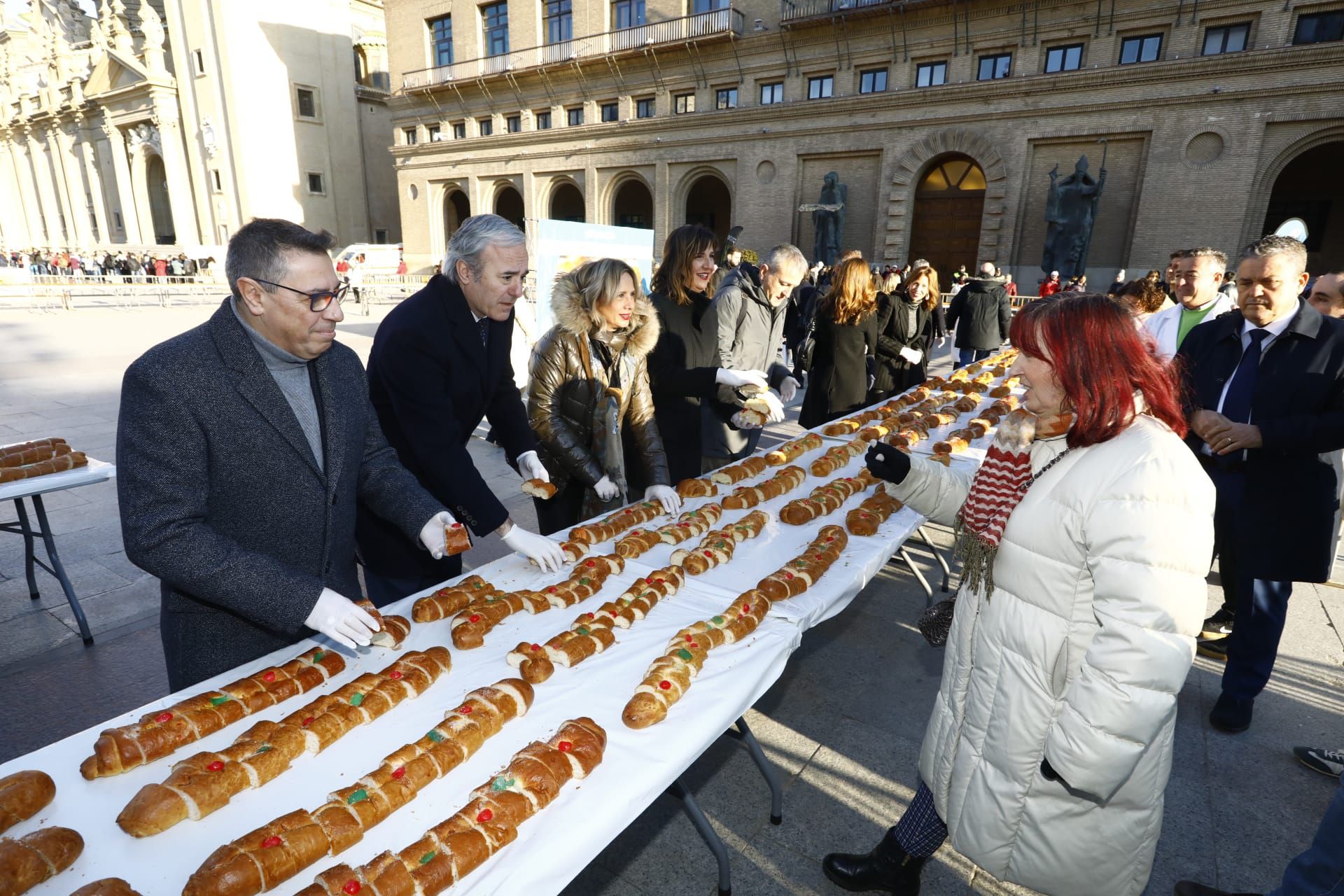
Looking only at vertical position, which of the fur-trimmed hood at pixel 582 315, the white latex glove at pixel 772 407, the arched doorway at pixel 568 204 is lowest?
the white latex glove at pixel 772 407

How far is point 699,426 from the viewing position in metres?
4.59

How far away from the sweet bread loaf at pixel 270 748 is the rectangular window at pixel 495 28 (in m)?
39.7

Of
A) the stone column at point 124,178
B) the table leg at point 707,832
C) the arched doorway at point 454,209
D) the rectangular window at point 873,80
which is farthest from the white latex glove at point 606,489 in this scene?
the stone column at point 124,178

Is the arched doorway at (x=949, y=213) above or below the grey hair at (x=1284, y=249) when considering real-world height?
above

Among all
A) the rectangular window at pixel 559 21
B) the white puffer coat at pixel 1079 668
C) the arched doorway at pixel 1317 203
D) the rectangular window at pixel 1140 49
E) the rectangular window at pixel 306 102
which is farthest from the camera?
the rectangular window at pixel 306 102

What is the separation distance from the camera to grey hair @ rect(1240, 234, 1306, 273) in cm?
311

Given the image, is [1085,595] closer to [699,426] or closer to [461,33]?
[699,426]

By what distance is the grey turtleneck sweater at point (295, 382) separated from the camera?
6.38 feet

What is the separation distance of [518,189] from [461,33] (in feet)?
31.2

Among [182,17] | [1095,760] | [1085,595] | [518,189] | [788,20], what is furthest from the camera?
[182,17]

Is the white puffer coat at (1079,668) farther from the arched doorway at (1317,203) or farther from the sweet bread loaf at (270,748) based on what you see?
the arched doorway at (1317,203)

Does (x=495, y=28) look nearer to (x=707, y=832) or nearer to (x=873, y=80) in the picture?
(x=873, y=80)

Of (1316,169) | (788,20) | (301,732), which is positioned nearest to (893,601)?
(301,732)

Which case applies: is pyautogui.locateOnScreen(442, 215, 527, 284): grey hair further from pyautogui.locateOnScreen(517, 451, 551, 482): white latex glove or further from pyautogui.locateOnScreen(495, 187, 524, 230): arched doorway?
pyautogui.locateOnScreen(495, 187, 524, 230): arched doorway
